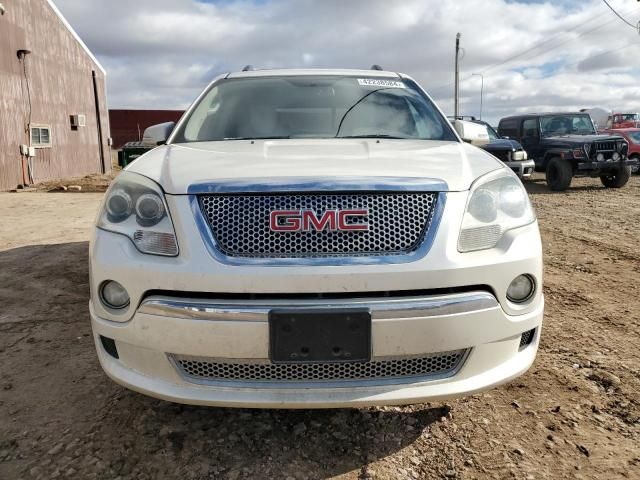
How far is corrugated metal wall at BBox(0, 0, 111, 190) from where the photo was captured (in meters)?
12.1

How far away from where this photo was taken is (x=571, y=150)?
11383 mm

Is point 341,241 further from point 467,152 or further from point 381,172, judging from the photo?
point 467,152

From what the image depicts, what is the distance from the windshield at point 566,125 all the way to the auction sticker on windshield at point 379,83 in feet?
34.9

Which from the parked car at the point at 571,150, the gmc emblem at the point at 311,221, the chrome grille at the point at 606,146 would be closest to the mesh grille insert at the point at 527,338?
the gmc emblem at the point at 311,221

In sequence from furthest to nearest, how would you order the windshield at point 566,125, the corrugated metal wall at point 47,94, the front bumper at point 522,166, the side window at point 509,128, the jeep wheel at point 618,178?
the side window at point 509,128
the windshield at point 566,125
the corrugated metal wall at point 47,94
the jeep wheel at point 618,178
the front bumper at point 522,166

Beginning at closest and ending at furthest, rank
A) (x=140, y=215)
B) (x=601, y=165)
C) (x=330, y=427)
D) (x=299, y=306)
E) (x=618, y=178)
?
1. (x=299, y=306)
2. (x=140, y=215)
3. (x=330, y=427)
4. (x=601, y=165)
5. (x=618, y=178)

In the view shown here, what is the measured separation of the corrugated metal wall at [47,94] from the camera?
12141 mm

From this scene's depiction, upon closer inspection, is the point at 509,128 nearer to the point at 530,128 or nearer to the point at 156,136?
the point at 530,128

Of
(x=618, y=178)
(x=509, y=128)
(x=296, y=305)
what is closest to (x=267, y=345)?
(x=296, y=305)

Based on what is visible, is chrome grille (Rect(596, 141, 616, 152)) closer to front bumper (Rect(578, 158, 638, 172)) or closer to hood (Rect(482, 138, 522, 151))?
front bumper (Rect(578, 158, 638, 172))

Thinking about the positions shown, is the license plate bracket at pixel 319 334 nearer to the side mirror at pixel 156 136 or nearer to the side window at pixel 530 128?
the side mirror at pixel 156 136

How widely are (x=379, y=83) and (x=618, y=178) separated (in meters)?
10.6

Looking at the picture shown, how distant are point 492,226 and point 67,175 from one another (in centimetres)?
1588

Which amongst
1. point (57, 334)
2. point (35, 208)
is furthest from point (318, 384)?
point (35, 208)
